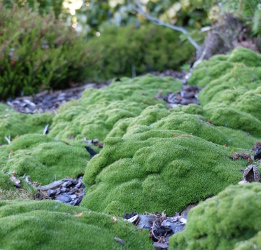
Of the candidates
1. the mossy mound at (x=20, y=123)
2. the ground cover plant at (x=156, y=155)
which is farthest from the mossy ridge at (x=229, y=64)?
the mossy mound at (x=20, y=123)

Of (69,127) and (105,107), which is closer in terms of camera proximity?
(69,127)

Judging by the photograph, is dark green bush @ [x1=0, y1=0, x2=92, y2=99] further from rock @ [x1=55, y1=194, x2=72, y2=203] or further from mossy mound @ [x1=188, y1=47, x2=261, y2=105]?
rock @ [x1=55, y1=194, x2=72, y2=203]

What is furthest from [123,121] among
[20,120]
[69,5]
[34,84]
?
[69,5]

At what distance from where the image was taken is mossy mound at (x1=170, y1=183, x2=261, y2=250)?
2355 millimetres

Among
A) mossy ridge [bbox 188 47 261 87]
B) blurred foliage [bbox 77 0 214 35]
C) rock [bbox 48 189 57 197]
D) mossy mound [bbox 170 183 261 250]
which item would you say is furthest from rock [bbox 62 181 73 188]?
blurred foliage [bbox 77 0 214 35]

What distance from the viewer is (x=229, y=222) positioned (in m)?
2.37

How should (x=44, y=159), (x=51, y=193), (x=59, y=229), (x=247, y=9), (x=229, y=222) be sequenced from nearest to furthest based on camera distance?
(x=229, y=222)
(x=59, y=229)
(x=51, y=193)
(x=44, y=159)
(x=247, y=9)

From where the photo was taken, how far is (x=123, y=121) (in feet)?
18.1

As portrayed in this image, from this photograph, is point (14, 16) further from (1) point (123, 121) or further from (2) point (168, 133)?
(2) point (168, 133)

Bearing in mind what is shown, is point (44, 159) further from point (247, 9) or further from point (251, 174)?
point (247, 9)

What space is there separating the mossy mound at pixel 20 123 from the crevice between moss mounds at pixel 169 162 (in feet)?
7.93

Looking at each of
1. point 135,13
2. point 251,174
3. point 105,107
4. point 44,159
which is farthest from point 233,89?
point 135,13

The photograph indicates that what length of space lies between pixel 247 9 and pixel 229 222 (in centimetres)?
751

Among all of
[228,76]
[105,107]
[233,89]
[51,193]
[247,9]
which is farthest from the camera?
[247,9]
